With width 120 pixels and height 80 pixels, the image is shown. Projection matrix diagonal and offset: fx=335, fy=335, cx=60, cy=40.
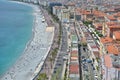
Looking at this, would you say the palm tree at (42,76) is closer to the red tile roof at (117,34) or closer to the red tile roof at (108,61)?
the red tile roof at (108,61)

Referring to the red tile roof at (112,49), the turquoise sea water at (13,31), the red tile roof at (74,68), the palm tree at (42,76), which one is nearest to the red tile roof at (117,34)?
the red tile roof at (112,49)

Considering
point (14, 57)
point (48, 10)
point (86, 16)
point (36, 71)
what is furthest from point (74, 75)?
point (48, 10)

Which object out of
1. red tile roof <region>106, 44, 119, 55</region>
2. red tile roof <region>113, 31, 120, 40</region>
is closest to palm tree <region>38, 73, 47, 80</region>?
red tile roof <region>106, 44, 119, 55</region>

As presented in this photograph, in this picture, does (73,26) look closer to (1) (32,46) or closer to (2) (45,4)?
(1) (32,46)

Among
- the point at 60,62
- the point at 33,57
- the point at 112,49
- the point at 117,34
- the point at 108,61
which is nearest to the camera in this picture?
the point at 108,61

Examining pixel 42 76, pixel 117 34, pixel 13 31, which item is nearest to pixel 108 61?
pixel 42 76

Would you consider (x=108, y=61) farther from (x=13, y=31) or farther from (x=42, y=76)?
(x=13, y=31)
